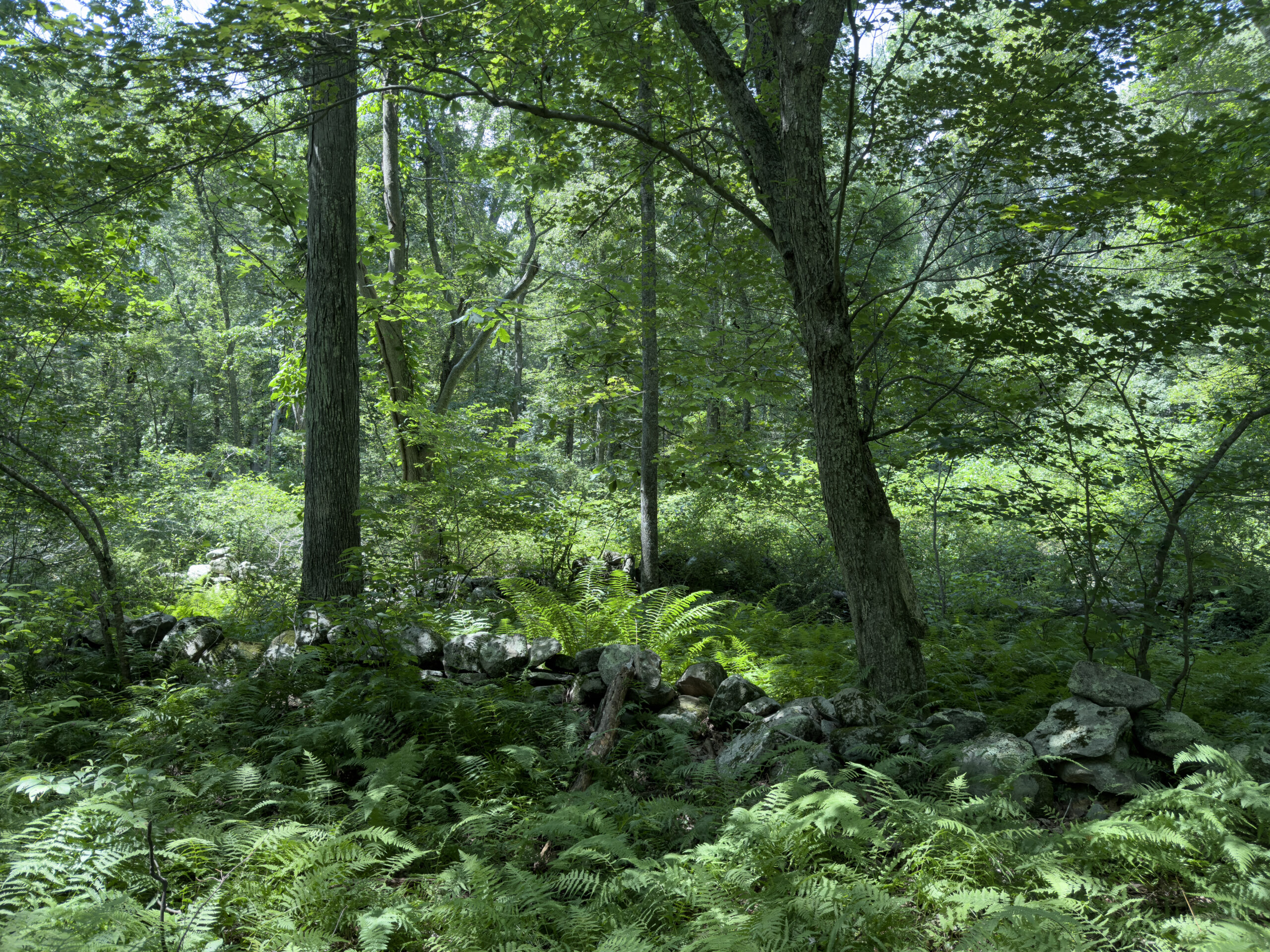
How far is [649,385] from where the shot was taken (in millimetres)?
8539

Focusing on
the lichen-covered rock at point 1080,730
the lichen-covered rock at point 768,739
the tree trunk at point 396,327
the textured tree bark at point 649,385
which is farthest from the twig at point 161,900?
the tree trunk at point 396,327

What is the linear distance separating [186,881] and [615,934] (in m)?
1.98

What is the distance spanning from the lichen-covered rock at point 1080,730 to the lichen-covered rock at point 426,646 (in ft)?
14.2

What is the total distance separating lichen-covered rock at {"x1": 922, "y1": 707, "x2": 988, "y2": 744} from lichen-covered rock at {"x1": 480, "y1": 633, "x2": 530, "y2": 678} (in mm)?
3039

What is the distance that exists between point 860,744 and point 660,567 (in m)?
5.69

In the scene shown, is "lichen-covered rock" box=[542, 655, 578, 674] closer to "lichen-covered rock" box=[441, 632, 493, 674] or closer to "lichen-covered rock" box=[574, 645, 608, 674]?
"lichen-covered rock" box=[574, 645, 608, 674]

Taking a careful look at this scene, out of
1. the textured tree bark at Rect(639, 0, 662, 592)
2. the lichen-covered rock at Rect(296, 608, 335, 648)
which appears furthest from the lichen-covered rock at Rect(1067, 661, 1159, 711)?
the lichen-covered rock at Rect(296, 608, 335, 648)

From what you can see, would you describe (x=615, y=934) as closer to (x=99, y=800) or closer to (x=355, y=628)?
(x=99, y=800)

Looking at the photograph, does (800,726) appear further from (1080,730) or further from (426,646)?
(426,646)

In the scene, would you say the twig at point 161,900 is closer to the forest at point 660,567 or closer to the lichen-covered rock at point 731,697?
the forest at point 660,567

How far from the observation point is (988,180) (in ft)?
16.1

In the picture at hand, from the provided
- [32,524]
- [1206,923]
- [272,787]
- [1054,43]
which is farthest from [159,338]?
[1206,923]

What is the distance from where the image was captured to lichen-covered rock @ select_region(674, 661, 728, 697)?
507 centimetres

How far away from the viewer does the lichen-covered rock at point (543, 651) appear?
5.49 meters
